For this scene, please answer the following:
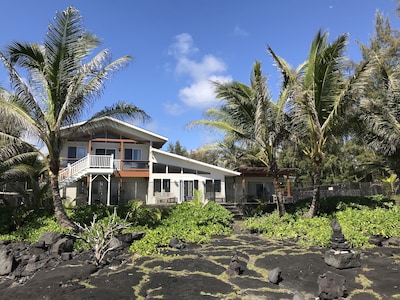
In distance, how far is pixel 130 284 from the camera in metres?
5.33

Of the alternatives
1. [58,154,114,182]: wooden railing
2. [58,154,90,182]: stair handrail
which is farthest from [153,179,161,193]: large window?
[58,154,90,182]: stair handrail

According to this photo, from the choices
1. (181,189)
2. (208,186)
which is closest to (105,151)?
(181,189)

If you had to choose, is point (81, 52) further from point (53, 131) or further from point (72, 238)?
point (72, 238)

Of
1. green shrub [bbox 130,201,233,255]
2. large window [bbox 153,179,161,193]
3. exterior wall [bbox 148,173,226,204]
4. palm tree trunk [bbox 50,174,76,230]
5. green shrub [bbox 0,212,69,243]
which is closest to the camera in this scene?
green shrub [bbox 130,201,233,255]

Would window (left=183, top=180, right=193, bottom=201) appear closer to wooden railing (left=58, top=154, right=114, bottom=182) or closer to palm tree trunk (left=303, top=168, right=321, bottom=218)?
wooden railing (left=58, top=154, right=114, bottom=182)

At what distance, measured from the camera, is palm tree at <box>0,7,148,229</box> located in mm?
9500

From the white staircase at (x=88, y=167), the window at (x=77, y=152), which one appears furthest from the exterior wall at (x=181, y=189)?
the window at (x=77, y=152)

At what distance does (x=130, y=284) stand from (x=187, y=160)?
52.0ft

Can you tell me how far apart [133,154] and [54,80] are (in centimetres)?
1273

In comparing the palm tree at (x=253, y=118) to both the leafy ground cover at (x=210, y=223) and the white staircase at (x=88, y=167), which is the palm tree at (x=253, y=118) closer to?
the leafy ground cover at (x=210, y=223)

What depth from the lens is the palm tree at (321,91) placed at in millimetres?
10875

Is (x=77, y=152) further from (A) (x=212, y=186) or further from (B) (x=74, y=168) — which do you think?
(A) (x=212, y=186)

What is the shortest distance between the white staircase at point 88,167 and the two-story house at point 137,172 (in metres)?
0.66

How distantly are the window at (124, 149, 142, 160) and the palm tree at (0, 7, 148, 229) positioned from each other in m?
11.8
